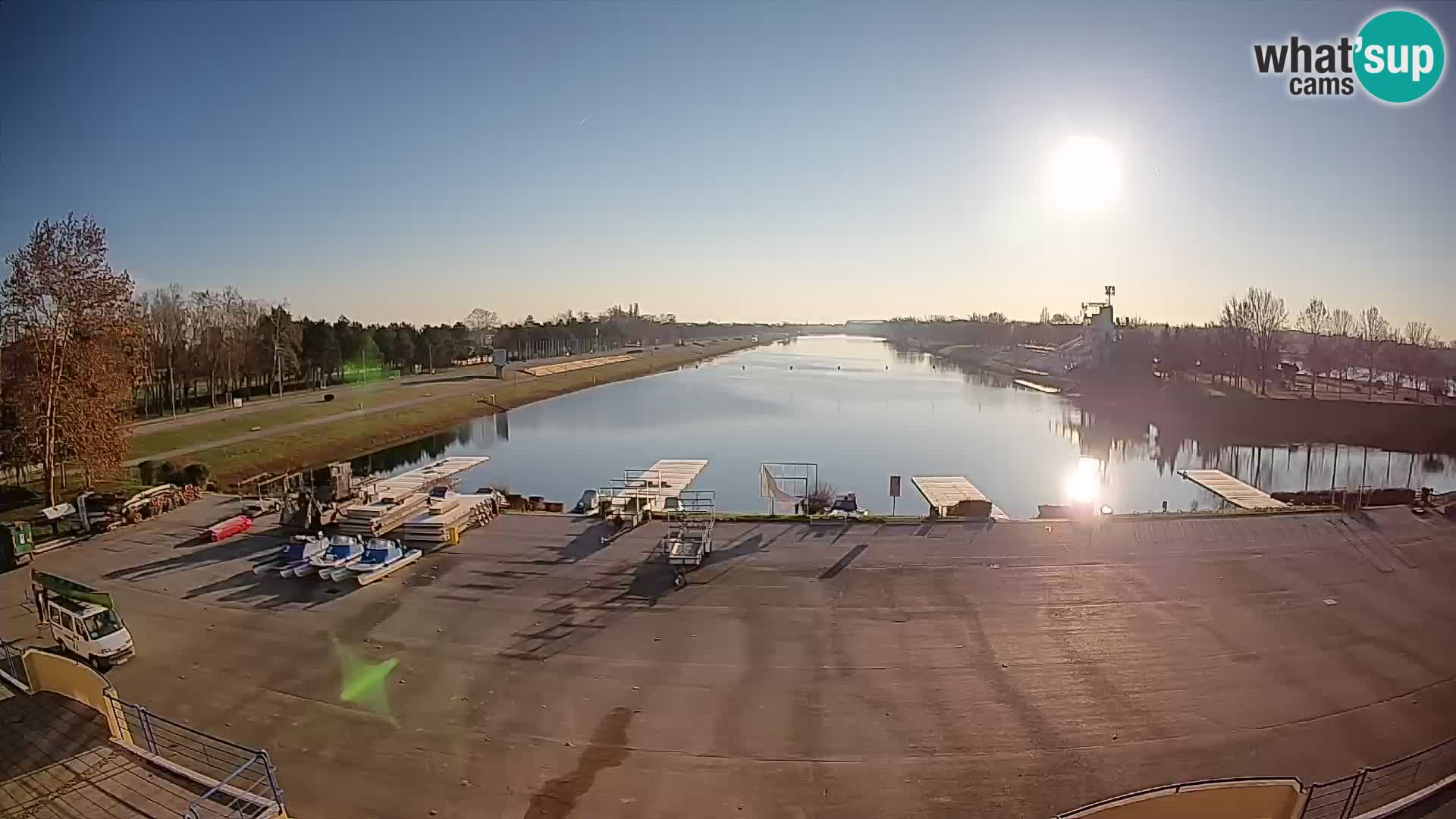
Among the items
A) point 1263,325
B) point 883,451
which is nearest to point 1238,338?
point 1263,325

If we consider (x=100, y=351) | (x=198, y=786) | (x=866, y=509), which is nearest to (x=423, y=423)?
(x=100, y=351)

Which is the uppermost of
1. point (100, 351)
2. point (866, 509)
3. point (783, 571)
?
point (100, 351)

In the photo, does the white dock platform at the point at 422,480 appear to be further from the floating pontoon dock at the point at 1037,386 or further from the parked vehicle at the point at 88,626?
the floating pontoon dock at the point at 1037,386

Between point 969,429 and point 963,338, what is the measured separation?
11501cm

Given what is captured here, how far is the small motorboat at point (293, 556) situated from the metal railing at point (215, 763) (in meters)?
4.21

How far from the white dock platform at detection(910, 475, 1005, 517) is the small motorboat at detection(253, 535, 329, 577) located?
12096 millimetres

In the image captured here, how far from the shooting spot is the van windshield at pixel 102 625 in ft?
29.5

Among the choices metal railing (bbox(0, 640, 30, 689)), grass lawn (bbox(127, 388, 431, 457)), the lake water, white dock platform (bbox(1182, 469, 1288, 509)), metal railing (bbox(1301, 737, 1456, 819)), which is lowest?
the lake water

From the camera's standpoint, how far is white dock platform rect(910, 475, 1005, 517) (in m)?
15.6

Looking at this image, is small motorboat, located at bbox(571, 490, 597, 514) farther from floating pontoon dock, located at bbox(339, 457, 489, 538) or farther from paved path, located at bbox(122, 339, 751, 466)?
paved path, located at bbox(122, 339, 751, 466)

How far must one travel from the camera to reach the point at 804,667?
8617mm

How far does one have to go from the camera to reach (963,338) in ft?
487

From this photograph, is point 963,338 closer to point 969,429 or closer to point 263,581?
point 969,429

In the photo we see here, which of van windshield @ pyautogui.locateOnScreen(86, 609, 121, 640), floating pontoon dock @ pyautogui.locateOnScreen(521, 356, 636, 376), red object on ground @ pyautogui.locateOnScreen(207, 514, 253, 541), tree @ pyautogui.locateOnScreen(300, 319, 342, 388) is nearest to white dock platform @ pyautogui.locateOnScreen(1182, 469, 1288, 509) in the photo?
van windshield @ pyautogui.locateOnScreen(86, 609, 121, 640)
